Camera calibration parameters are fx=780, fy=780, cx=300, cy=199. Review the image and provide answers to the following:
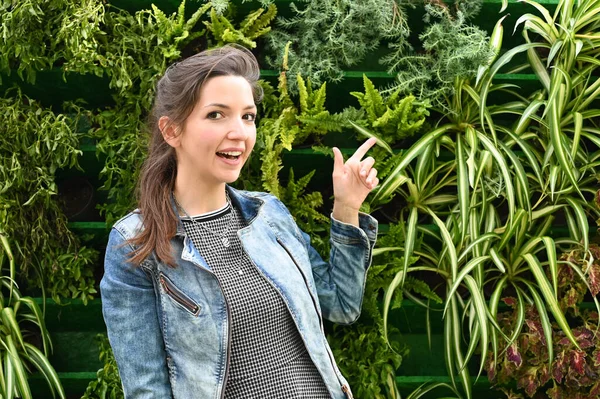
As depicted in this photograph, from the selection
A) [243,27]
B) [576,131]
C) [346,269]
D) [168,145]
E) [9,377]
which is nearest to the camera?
[168,145]

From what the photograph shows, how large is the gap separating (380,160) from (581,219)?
2.11ft

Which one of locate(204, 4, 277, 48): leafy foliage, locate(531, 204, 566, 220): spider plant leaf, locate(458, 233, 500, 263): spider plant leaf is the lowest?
locate(458, 233, 500, 263): spider plant leaf

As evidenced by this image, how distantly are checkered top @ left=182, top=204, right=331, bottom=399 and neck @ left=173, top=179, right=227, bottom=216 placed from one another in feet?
0.08

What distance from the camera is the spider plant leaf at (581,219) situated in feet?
7.79

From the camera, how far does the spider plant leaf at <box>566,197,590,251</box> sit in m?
2.38

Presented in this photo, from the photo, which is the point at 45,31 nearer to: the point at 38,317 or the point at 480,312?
the point at 38,317

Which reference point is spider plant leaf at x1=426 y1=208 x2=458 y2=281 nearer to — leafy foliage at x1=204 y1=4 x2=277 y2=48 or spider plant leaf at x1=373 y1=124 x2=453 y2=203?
spider plant leaf at x1=373 y1=124 x2=453 y2=203

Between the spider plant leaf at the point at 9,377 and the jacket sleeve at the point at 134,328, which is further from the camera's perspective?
the spider plant leaf at the point at 9,377

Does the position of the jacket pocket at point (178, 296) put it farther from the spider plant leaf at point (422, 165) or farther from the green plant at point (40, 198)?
the spider plant leaf at point (422, 165)

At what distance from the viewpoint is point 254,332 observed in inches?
69.7

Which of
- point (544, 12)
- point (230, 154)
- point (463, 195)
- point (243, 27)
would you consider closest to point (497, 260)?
point (463, 195)

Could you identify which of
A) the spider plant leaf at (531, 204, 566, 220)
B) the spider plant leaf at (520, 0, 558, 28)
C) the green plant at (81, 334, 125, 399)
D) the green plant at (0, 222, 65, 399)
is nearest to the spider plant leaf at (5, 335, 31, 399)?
the green plant at (0, 222, 65, 399)

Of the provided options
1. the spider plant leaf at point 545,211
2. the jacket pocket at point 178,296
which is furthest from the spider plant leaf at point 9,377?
the spider plant leaf at point 545,211

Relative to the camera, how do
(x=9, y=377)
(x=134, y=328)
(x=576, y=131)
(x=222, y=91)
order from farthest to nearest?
(x=576, y=131)
(x=9, y=377)
(x=222, y=91)
(x=134, y=328)
